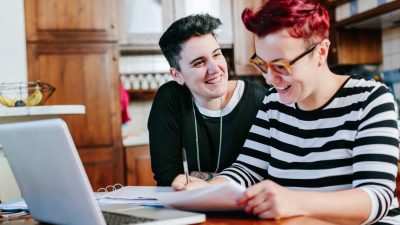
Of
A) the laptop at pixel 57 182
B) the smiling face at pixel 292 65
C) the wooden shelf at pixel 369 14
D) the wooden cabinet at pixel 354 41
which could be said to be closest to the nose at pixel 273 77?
the smiling face at pixel 292 65

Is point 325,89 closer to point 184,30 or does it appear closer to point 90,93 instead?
point 184,30

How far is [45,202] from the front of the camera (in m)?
0.97

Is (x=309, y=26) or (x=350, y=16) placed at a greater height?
(x=350, y=16)

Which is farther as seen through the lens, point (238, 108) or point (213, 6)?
point (213, 6)

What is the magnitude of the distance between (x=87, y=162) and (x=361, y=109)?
273 centimetres

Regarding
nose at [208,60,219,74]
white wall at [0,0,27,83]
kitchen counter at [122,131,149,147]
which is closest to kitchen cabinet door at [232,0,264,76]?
kitchen counter at [122,131,149,147]

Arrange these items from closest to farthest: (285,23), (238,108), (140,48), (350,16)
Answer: (285,23) < (238,108) < (350,16) < (140,48)

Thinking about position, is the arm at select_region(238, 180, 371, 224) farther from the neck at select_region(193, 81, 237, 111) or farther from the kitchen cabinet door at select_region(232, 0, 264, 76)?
the kitchen cabinet door at select_region(232, 0, 264, 76)

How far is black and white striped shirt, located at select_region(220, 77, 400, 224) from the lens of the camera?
3.42 feet

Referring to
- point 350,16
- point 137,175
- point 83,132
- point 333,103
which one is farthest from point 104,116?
point 333,103

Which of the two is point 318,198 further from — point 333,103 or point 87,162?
point 87,162

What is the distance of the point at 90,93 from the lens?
3.59 metres

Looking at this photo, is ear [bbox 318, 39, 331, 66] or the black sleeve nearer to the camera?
ear [bbox 318, 39, 331, 66]

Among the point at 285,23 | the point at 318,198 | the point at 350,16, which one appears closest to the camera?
the point at 318,198
